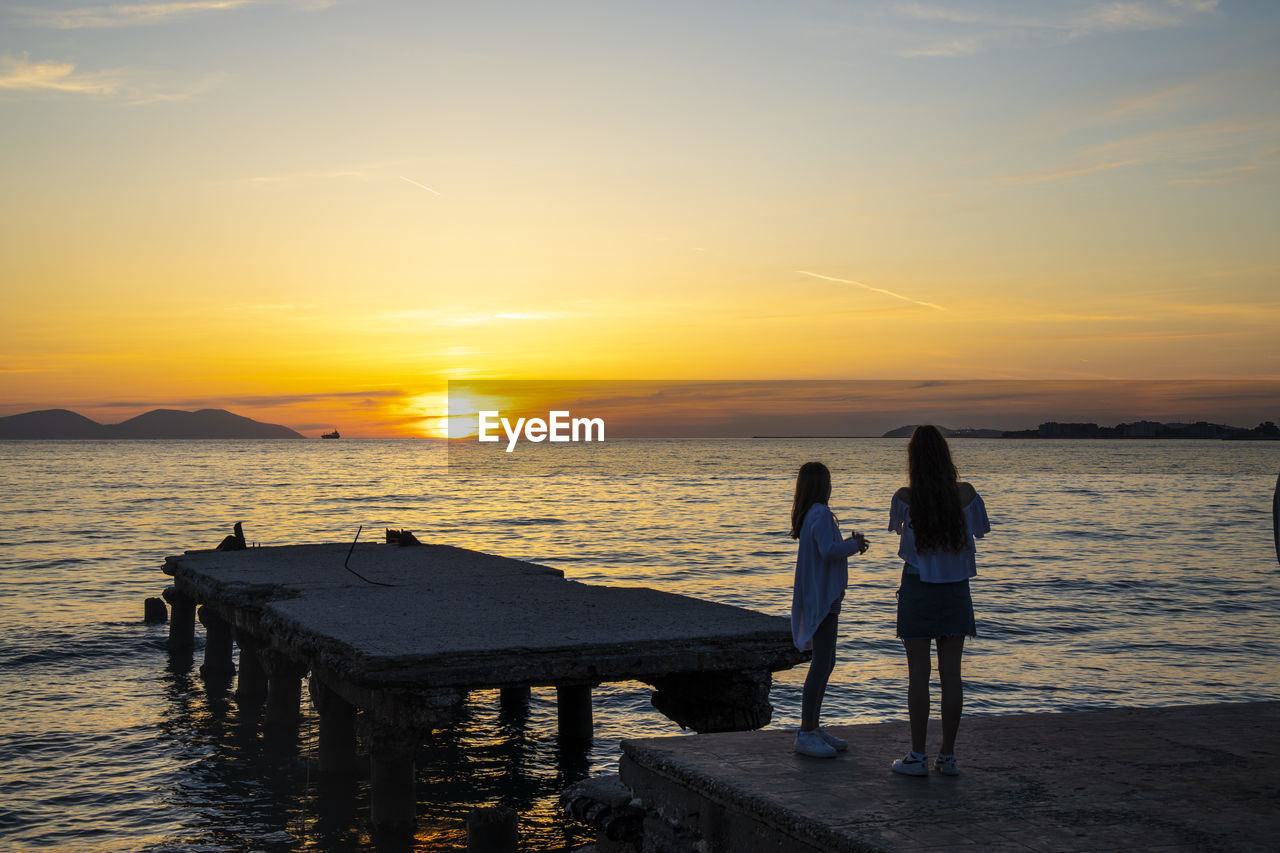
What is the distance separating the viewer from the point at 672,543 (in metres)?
41.3

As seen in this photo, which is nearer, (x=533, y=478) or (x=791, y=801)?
(x=791, y=801)

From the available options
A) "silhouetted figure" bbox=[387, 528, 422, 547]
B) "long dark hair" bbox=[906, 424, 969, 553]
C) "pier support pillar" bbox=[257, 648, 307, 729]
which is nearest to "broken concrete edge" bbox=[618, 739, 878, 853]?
"long dark hair" bbox=[906, 424, 969, 553]

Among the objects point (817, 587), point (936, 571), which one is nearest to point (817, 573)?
point (817, 587)

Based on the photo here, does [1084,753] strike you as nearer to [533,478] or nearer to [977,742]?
[977,742]

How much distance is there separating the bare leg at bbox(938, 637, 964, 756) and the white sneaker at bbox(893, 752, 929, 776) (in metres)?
0.19

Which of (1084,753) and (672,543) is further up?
(1084,753)

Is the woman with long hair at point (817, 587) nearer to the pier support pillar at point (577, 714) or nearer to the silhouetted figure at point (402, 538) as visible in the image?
the pier support pillar at point (577, 714)

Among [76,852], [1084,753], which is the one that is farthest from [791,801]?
[76,852]

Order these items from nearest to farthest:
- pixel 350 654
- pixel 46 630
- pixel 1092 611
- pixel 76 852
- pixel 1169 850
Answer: pixel 1169 850 < pixel 350 654 < pixel 76 852 < pixel 46 630 < pixel 1092 611

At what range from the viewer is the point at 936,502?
6352 mm

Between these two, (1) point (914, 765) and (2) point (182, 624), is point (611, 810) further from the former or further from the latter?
(2) point (182, 624)

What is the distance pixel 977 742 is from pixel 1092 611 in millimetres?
20799

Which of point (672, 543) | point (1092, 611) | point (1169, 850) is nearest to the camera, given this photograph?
point (1169, 850)

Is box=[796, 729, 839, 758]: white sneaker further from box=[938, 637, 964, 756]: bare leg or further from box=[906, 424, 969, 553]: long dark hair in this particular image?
box=[906, 424, 969, 553]: long dark hair
